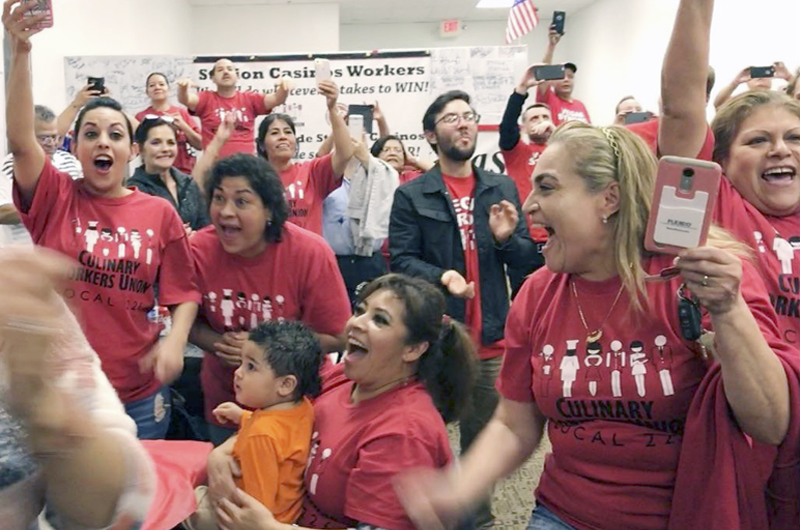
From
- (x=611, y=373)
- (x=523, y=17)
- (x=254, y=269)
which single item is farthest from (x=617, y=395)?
(x=523, y=17)

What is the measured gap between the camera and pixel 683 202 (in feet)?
3.41

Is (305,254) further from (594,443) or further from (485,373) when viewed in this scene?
A: (594,443)

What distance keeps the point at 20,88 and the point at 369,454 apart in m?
1.29

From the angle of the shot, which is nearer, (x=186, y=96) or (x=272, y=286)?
(x=272, y=286)

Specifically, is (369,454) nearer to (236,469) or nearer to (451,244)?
(236,469)

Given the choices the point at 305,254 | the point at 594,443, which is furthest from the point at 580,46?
the point at 594,443

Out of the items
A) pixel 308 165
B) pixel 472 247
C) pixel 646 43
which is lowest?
pixel 472 247

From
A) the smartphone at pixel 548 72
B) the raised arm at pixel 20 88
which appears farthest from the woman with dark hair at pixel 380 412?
the smartphone at pixel 548 72

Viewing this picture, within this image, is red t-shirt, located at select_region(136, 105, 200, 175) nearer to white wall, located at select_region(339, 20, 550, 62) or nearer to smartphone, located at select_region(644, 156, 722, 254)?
smartphone, located at select_region(644, 156, 722, 254)

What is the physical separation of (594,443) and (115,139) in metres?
1.65

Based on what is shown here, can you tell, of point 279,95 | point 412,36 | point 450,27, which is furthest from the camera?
point 412,36

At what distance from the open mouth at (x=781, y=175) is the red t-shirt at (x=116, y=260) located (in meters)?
1.56

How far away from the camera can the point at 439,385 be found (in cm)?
187

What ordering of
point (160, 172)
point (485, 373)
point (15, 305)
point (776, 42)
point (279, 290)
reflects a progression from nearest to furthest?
1. point (15, 305)
2. point (279, 290)
3. point (485, 373)
4. point (160, 172)
5. point (776, 42)
